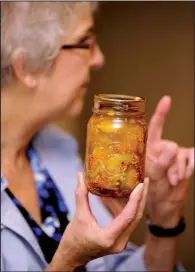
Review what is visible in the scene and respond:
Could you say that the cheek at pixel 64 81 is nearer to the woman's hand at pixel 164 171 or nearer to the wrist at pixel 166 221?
the woman's hand at pixel 164 171

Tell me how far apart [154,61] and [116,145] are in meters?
0.86

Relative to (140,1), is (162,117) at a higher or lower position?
lower

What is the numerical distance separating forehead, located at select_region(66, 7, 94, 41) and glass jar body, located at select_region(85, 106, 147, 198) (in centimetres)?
40

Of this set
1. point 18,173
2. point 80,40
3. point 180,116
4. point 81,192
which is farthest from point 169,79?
point 81,192

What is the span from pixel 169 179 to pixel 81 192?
320 mm

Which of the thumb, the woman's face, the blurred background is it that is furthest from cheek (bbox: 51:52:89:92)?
the thumb

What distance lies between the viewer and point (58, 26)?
39.3 inches

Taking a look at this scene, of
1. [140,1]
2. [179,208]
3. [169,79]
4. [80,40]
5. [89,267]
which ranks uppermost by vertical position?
[140,1]

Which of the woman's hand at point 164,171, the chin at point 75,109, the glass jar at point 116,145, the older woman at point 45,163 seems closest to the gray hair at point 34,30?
the older woman at point 45,163

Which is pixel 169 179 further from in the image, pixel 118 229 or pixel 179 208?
pixel 118 229

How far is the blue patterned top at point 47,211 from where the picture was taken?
40.2 inches

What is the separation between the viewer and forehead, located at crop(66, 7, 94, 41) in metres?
1.03

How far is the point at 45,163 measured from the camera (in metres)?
1.24

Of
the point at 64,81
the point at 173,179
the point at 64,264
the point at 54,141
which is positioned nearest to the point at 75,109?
the point at 64,81
